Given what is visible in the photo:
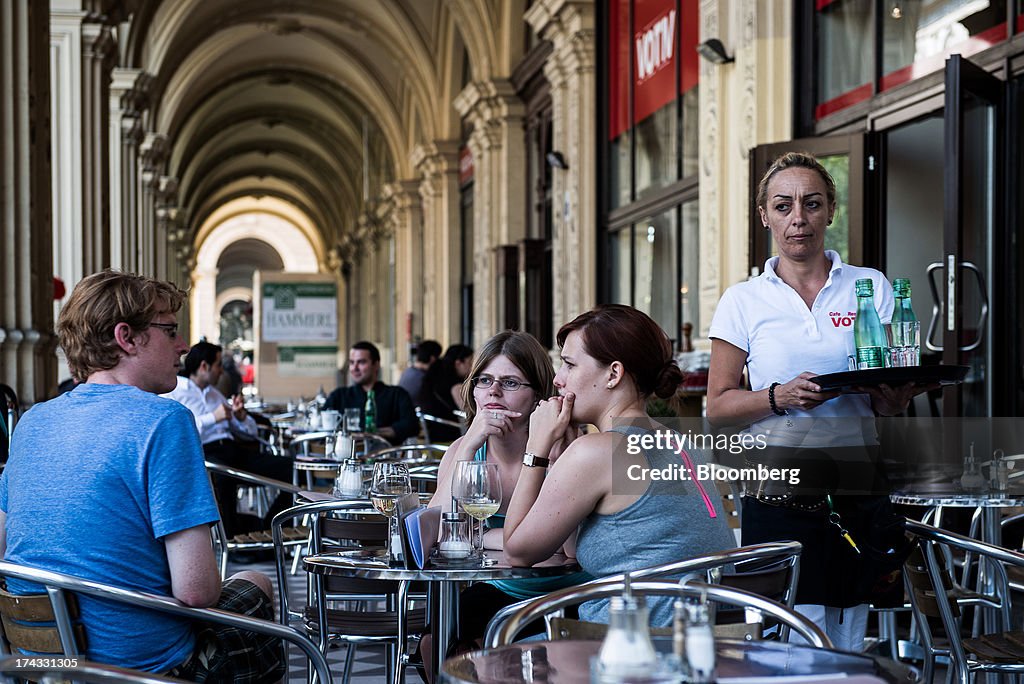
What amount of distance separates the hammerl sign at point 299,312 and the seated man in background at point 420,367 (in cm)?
1125

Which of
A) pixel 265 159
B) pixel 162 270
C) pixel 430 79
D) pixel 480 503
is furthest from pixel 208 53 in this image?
pixel 480 503

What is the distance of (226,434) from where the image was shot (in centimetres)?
725

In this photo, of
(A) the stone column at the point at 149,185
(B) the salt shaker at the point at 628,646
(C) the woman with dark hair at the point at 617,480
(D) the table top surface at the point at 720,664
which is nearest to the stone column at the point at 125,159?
(A) the stone column at the point at 149,185

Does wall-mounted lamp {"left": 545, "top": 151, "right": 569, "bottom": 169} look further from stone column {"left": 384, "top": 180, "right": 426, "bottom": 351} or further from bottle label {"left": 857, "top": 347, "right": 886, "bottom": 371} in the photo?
bottle label {"left": 857, "top": 347, "right": 886, "bottom": 371}

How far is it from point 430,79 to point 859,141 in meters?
14.6

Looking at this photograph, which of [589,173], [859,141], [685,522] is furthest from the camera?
[589,173]

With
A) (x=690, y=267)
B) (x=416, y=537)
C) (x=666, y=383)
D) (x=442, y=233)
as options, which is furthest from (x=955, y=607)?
(x=442, y=233)

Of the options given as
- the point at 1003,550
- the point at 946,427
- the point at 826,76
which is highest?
the point at 826,76

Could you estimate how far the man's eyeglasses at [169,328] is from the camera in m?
2.45

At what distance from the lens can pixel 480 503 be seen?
2.66 m

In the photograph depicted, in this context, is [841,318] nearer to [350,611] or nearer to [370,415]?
[350,611]

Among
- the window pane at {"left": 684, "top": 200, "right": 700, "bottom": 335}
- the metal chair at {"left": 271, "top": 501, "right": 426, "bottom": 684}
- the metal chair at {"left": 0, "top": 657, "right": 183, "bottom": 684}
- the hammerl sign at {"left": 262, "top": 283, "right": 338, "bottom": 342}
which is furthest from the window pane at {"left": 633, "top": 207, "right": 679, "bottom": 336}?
the hammerl sign at {"left": 262, "top": 283, "right": 338, "bottom": 342}

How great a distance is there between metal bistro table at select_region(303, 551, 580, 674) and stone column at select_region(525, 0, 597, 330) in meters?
9.23

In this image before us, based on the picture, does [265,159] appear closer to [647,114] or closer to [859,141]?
[647,114]
